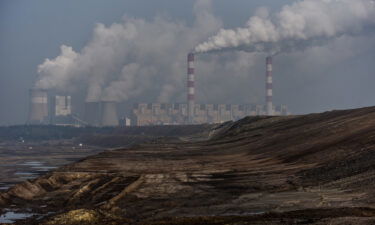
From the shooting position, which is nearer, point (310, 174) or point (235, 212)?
point (235, 212)

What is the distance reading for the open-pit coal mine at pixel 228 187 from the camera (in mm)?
30516

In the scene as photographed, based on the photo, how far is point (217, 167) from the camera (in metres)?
56.9

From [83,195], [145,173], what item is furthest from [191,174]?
[83,195]

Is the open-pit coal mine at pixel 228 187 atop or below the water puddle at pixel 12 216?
atop

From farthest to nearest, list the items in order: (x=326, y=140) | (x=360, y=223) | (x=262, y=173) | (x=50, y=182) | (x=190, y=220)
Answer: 1. (x=326, y=140)
2. (x=50, y=182)
3. (x=262, y=173)
4. (x=190, y=220)
5. (x=360, y=223)

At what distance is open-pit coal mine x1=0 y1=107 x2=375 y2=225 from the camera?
3052 centimetres

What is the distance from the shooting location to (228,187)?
4297 centimetres

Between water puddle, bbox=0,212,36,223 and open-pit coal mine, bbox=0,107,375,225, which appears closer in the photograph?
open-pit coal mine, bbox=0,107,375,225

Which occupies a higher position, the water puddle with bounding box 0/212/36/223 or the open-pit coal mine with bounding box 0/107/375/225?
the open-pit coal mine with bounding box 0/107/375/225

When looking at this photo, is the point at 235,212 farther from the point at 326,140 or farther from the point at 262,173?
the point at 326,140

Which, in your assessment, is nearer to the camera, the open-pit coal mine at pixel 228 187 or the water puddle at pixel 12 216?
the open-pit coal mine at pixel 228 187

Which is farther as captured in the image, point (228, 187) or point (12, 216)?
point (228, 187)

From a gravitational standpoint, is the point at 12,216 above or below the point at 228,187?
below

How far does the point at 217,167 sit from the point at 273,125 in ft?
128
